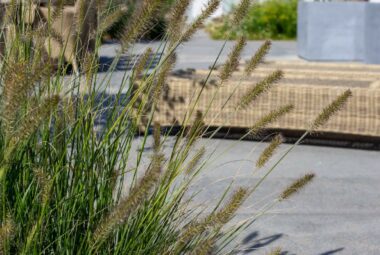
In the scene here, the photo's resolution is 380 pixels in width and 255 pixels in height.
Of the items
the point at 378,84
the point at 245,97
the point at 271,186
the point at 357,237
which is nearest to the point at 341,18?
the point at 378,84

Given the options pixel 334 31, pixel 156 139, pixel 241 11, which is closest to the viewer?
pixel 241 11

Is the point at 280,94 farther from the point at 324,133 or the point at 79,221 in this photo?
the point at 79,221

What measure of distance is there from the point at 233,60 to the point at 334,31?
12.0 meters

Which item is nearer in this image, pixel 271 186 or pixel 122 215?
pixel 122 215

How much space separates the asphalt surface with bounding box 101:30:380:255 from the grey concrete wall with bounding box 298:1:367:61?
7274 millimetres

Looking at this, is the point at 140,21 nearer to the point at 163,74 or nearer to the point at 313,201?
the point at 163,74

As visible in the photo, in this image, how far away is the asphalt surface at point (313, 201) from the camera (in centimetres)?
476

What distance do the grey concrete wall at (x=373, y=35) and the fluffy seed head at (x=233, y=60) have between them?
34.0 ft

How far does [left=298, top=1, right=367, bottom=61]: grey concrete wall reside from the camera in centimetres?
1430

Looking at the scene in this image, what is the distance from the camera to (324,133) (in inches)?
285

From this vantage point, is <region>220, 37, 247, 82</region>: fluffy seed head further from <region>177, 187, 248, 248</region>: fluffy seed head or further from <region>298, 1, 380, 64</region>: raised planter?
<region>298, 1, 380, 64</region>: raised planter

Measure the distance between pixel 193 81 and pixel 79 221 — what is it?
4.44m

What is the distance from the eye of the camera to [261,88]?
9.18ft

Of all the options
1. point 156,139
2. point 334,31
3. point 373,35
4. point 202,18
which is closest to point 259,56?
point 202,18
